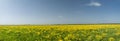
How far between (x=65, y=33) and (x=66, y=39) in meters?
1.23

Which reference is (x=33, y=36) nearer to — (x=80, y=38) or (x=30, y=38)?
(x=30, y=38)

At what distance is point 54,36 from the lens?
12984mm

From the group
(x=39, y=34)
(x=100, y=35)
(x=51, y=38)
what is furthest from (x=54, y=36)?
(x=100, y=35)

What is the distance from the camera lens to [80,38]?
12.2 metres

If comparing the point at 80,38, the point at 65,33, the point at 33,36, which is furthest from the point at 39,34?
the point at 80,38

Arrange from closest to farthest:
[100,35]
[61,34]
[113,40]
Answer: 1. [113,40]
2. [100,35]
3. [61,34]

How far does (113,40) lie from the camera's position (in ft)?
38.3

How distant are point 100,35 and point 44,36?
9.28ft

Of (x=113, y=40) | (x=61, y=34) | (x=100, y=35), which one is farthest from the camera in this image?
(x=61, y=34)

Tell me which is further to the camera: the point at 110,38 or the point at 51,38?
the point at 51,38

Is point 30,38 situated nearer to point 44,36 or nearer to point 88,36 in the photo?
point 44,36

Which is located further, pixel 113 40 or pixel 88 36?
pixel 88 36

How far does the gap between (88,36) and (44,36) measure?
7.43 ft

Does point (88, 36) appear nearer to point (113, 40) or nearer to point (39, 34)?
point (113, 40)
